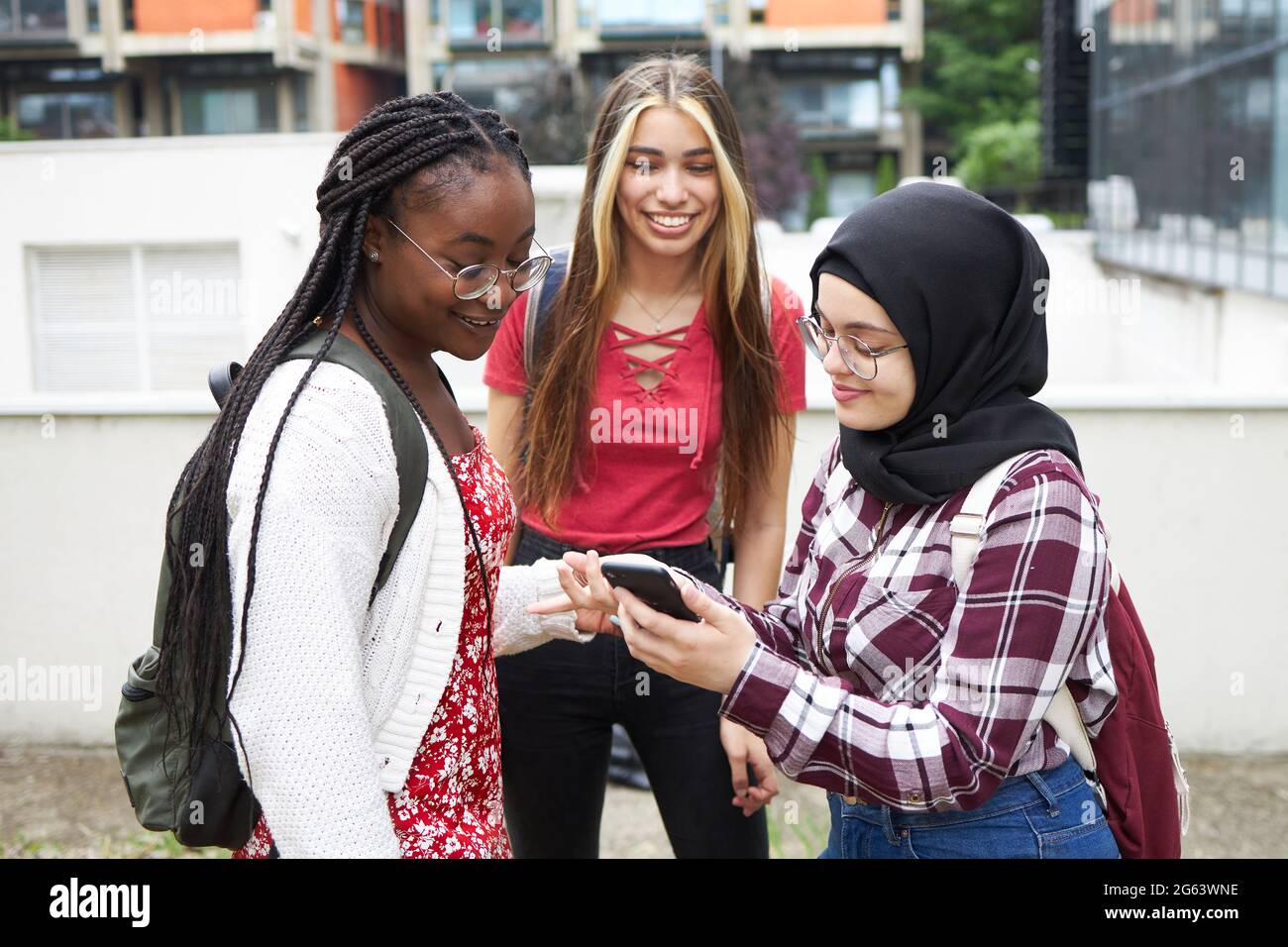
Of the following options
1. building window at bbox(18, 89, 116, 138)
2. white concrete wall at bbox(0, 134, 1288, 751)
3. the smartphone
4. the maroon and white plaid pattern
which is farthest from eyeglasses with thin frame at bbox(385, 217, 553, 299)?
building window at bbox(18, 89, 116, 138)

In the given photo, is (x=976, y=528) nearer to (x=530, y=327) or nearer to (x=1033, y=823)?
(x=1033, y=823)

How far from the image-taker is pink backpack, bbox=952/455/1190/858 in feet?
5.63

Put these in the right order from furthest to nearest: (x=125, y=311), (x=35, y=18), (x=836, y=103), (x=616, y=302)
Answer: (x=836, y=103) < (x=35, y=18) < (x=125, y=311) < (x=616, y=302)

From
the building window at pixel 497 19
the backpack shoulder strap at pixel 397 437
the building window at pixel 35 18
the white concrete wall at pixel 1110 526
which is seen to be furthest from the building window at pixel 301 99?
the backpack shoulder strap at pixel 397 437

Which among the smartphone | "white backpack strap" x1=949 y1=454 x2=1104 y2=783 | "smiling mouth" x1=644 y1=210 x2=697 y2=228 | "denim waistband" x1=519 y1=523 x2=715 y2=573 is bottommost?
"denim waistband" x1=519 y1=523 x2=715 y2=573

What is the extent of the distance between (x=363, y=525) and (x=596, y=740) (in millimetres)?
1159

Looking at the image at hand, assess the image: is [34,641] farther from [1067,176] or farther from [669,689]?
[1067,176]

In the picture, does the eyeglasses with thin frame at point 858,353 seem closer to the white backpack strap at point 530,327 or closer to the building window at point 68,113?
the white backpack strap at point 530,327

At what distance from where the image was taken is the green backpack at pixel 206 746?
5.05 ft

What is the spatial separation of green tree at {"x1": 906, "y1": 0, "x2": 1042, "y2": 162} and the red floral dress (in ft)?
126

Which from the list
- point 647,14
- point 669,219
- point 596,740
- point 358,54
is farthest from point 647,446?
point 358,54

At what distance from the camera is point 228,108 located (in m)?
35.7

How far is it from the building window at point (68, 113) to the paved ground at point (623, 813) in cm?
3530

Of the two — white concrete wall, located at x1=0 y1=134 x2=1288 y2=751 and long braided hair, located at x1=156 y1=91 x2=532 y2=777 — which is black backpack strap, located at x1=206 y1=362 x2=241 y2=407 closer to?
long braided hair, located at x1=156 y1=91 x2=532 y2=777
